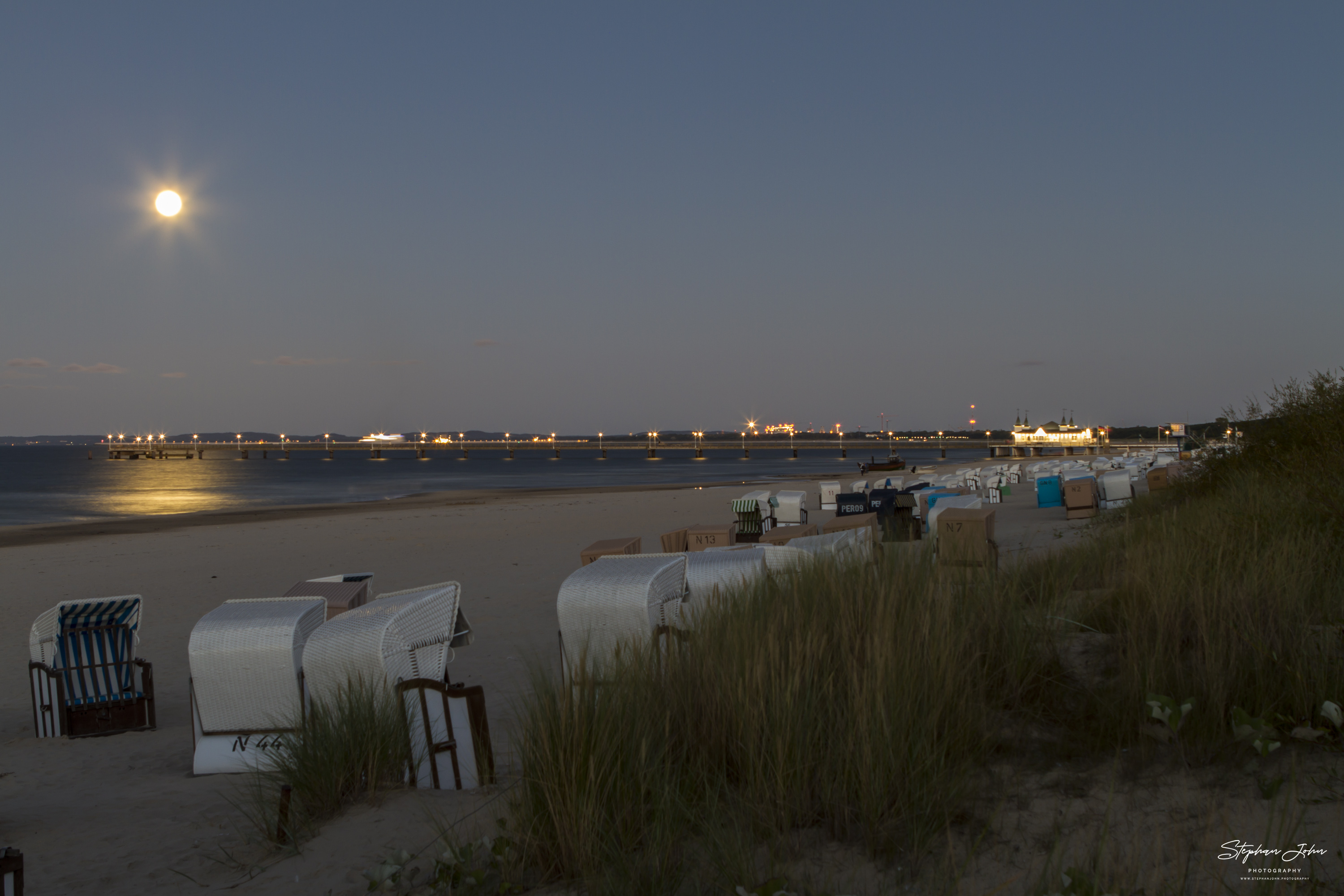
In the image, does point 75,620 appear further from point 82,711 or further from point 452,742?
point 452,742

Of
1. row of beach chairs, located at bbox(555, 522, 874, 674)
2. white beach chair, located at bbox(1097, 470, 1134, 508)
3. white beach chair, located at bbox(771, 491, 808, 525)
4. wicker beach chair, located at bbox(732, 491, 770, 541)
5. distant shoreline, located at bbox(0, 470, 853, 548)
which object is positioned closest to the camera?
row of beach chairs, located at bbox(555, 522, 874, 674)

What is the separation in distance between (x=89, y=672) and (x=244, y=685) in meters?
2.14

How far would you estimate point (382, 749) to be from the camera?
3594 mm

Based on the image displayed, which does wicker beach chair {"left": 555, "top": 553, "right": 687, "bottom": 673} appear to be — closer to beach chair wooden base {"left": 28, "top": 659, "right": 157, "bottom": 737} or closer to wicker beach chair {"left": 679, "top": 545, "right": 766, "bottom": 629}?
wicker beach chair {"left": 679, "top": 545, "right": 766, "bottom": 629}

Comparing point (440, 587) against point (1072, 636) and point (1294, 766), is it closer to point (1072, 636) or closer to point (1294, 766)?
point (1072, 636)

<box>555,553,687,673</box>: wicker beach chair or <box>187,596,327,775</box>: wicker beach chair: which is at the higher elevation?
<box>555,553,687,673</box>: wicker beach chair

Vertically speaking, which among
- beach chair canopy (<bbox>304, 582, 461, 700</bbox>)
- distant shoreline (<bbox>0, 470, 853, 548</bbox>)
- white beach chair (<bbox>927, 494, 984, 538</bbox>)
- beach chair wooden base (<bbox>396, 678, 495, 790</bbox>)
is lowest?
distant shoreline (<bbox>0, 470, 853, 548</bbox>)

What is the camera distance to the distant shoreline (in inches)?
956

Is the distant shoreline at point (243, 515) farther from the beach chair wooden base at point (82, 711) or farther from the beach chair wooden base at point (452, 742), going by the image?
the beach chair wooden base at point (452, 742)

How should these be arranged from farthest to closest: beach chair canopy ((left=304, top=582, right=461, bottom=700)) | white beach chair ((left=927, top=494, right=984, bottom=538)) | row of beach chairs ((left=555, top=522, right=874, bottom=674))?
white beach chair ((left=927, top=494, right=984, bottom=538))
row of beach chairs ((left=555, top=522, right=874, bottom=674))
beach chair canopy ((left=304, top=582, right=461, bottom=700))

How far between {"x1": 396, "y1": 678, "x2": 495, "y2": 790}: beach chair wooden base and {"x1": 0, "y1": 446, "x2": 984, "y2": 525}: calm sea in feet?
112

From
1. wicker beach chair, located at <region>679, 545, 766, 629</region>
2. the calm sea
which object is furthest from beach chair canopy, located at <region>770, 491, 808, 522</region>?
the calm sea

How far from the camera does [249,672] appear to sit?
15.0 feet

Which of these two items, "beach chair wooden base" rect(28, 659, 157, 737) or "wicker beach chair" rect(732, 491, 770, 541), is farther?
"wicker beach chair" rect(732, 491, 770, 541)
